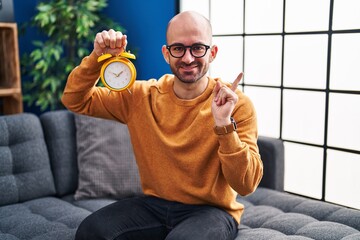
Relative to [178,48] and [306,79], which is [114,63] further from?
[306,79]

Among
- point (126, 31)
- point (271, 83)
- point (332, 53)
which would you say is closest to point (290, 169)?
point (271, 83)

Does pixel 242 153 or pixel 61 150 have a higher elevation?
pixel 242 153

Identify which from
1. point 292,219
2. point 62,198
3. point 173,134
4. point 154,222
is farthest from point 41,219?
point 292,219

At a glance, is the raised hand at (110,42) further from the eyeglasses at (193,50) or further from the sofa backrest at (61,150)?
the sofa backrest at (61,150)

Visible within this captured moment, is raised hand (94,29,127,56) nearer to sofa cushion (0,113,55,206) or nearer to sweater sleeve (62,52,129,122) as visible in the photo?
sweater sleeve (62,52,129,122)

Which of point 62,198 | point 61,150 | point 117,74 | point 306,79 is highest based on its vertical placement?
point 117,74

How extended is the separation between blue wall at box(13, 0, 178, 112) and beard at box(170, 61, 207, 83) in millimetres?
1593

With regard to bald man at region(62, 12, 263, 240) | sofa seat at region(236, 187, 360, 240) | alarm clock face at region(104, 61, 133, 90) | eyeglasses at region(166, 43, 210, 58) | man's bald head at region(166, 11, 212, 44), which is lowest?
sofa seat at region(236, 187, 360, 240)

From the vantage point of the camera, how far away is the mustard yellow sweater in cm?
166

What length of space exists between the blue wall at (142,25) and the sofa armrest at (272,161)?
1.17 meters

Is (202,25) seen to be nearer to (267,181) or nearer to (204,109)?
(204,109)

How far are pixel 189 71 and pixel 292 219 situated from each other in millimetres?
841

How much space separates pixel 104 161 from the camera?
240 centimetres

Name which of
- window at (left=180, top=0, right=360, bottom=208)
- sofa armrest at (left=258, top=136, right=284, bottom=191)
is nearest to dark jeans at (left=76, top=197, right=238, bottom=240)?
sofa armrest at (left=258, top=136, right=284, bottom=191)
